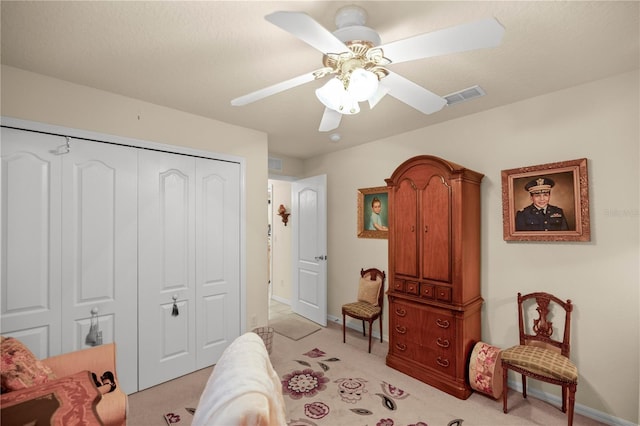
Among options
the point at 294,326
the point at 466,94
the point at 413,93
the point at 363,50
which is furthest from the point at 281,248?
the point at 363,50

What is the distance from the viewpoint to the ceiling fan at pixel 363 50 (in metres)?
1.05

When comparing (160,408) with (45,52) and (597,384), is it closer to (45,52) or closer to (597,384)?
(45,52)

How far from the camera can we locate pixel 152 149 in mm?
2688

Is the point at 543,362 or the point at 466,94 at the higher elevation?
the point at 466,94

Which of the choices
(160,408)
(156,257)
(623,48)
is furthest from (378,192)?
(160,408)

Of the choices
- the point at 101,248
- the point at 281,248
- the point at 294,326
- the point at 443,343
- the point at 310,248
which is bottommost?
the point at 294,326

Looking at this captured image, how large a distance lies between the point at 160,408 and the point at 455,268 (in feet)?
8.95

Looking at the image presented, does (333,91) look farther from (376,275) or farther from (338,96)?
(376,275)

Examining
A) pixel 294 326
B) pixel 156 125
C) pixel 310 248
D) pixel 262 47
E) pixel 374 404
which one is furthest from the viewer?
pixel 310 248

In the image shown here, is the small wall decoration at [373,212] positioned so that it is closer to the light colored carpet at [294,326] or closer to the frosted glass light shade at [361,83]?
the light colored carpet at [294,326]

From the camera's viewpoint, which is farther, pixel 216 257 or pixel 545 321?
pixel 216 257

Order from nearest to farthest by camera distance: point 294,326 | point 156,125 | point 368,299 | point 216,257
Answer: point 156,125
point 216,257
point 368,299
point 294,326

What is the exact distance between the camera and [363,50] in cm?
143

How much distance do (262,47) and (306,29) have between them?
82 cm
